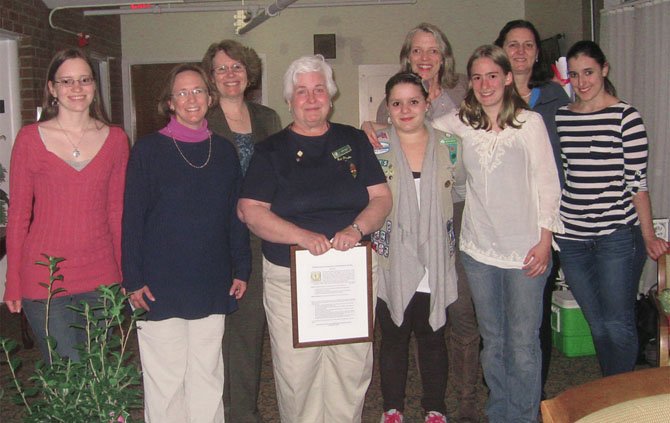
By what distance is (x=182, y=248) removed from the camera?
242 centimetres

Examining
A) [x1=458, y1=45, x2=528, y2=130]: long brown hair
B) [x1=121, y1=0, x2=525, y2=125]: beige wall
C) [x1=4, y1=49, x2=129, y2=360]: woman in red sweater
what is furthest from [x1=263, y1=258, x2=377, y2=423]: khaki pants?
[x1=121, y1=0, x2=525, y2=125]: beige wall

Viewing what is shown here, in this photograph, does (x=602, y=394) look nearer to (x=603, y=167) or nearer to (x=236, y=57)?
(x=603, y=167)

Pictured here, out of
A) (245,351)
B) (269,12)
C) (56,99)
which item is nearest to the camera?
(56,99)

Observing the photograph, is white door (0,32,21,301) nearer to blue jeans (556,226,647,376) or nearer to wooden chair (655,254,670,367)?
blue jeans (556,226,647,376)

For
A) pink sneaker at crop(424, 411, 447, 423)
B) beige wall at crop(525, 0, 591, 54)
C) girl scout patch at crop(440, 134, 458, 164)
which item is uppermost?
beige wall at crop(525, 0, 591, 54)

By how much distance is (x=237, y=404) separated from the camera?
299 centimetres

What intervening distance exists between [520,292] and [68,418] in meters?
1.80

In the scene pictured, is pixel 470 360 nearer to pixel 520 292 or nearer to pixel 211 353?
pixel 520 292

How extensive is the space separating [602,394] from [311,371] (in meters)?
1.58

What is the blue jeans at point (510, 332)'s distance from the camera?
266cm

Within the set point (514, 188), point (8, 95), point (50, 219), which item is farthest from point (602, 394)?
point (8, 95)

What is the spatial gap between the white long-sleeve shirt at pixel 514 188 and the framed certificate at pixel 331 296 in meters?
0.54

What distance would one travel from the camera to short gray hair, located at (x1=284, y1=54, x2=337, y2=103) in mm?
2516

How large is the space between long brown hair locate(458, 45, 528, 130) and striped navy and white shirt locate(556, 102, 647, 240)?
1.08ft
